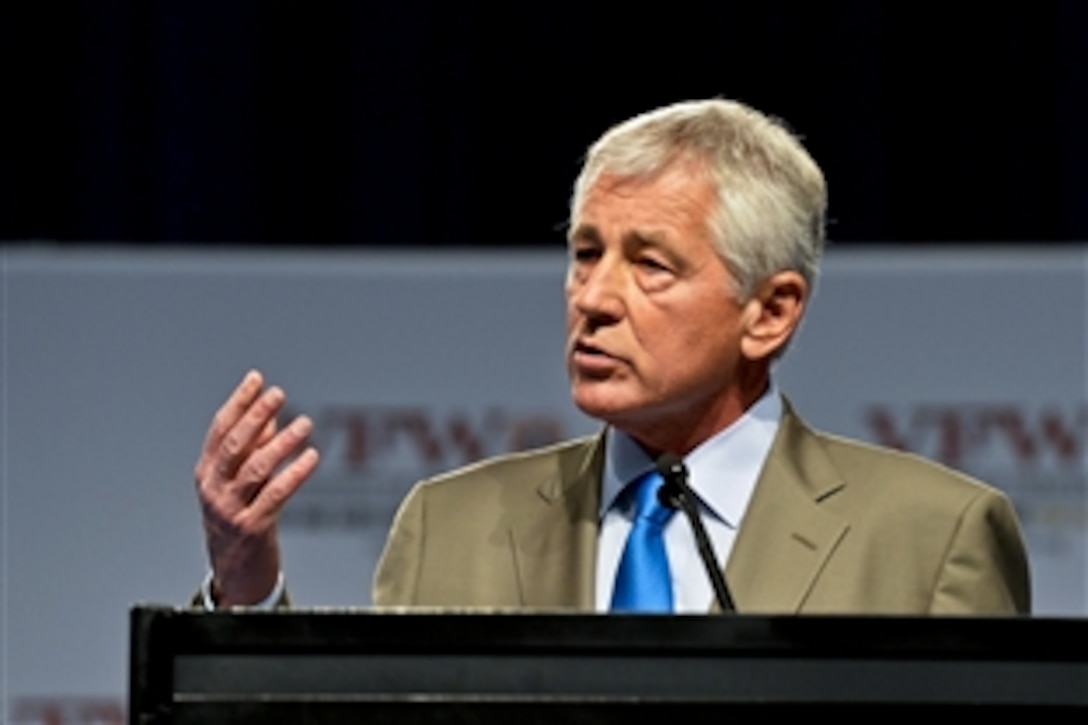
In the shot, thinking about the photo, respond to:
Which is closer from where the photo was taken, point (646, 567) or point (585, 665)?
point (585, 665)

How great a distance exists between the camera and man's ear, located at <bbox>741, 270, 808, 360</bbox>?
6.72 feet

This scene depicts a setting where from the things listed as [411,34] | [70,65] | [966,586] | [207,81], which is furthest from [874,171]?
[966,586]

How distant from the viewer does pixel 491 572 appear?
79.4 inches

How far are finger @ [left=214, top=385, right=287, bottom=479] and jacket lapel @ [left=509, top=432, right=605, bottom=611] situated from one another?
1.33 feet

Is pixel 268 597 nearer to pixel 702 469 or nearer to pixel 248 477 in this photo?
pixel 248 477

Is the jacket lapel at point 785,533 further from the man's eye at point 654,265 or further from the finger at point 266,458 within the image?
the finger at point 266,458

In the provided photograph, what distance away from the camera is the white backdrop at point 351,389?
10.2 feet

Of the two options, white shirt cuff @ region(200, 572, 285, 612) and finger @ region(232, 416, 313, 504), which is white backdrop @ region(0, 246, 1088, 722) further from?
finger @ region(232, 416, 313, 504)

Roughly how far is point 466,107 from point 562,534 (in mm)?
1772

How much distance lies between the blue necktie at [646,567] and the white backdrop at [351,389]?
3.71ft

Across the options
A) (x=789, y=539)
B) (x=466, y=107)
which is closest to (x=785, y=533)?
(x=789, y=539)

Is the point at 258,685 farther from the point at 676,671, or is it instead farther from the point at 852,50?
the point at 852,50

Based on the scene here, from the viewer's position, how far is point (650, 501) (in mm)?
2014

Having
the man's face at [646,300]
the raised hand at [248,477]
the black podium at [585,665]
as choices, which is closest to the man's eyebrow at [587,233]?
the man's face at [646,300]
